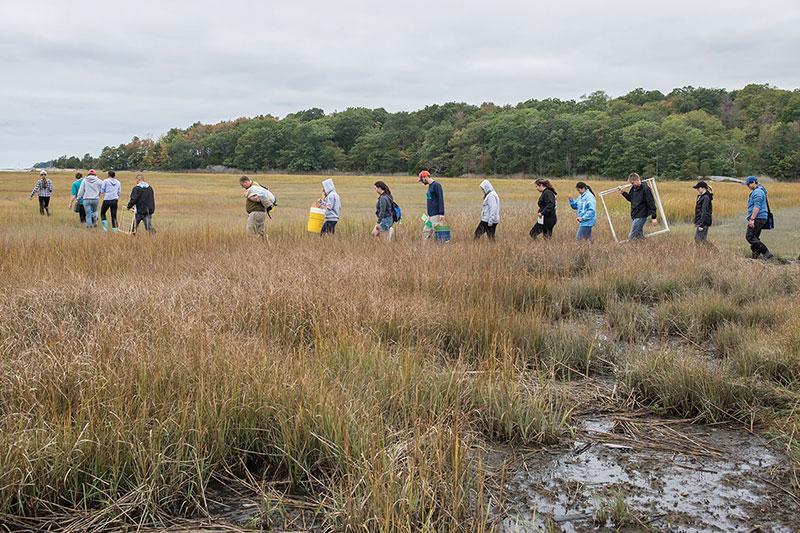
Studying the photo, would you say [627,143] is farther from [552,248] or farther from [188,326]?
[188,326]

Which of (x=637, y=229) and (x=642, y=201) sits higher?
(x=642, y=201)

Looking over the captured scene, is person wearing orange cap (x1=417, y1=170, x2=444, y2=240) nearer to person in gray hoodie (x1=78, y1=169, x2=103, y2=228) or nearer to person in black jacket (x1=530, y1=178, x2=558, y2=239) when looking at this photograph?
person in black jacket (x1=530, y1=178, x2=558, y2=239)

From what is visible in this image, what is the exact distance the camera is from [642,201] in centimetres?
1379

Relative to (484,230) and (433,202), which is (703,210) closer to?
(484,230)

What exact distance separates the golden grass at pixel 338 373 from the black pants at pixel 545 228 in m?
4.69

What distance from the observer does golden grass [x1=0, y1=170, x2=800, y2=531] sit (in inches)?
137

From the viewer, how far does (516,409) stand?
182 inches

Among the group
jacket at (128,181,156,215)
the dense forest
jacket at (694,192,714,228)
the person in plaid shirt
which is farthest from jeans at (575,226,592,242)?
the dense forest

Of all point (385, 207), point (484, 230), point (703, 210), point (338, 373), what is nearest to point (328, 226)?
point (385, 207)

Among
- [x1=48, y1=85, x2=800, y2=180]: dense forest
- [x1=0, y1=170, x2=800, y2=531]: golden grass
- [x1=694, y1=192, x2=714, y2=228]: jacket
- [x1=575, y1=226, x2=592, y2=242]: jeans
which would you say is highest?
[x1=48, y1=85, x2=800, y2=180]: dense forest

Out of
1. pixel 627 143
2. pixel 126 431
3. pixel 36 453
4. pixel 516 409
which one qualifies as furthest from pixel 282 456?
pixel 627 143

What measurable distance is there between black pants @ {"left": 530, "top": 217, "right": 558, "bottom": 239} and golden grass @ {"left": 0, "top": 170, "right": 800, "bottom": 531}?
15.4ft

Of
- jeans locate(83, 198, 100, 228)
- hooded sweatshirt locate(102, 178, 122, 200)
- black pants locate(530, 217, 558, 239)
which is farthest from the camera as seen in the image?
jeans locate(83, 198, 100, 228)

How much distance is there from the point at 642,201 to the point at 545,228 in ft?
7.12
